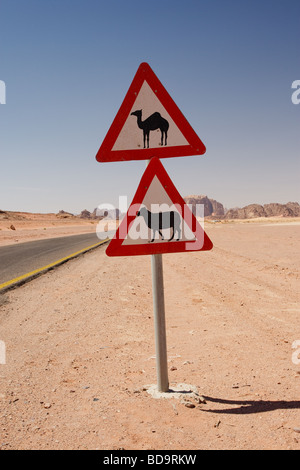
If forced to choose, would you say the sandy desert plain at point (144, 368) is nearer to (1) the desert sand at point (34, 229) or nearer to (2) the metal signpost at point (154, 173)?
(2) the metal signpost at point (154, 173)

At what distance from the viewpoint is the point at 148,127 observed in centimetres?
275

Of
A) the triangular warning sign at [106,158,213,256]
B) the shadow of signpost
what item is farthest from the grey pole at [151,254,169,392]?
the shadow of signpost

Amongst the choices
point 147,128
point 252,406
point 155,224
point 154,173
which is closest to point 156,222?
point 155,224

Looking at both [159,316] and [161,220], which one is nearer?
[161,220]

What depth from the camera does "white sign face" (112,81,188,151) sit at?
275 centimetres

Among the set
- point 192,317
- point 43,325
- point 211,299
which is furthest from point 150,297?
point 43,325

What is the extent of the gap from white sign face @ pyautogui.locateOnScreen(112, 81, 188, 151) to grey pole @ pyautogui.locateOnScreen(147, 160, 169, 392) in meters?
0.86

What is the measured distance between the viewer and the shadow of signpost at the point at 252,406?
2.66 metres

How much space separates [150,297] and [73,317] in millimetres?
1749

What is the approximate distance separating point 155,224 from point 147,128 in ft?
2.35

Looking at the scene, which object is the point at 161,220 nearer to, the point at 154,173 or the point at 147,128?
the point at 154,173

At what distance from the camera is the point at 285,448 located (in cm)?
216

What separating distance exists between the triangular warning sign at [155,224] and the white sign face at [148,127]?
0.17 meters

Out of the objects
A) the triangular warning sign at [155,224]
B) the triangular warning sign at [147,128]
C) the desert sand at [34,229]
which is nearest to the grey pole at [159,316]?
the triangular warning sign at [155,224]
